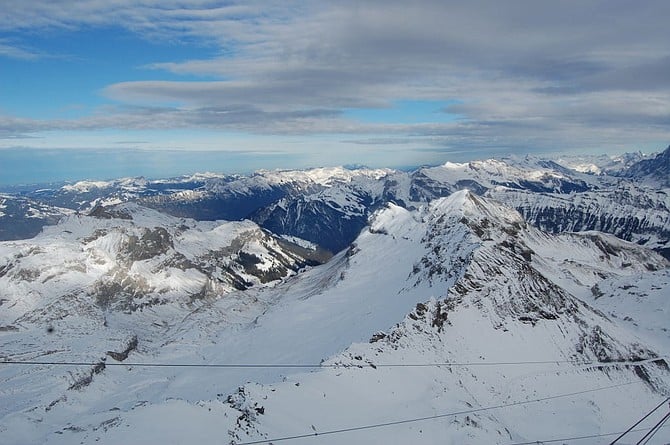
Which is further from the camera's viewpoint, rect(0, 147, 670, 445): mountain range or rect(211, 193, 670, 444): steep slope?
rect(211, 193, 670, 444): steep slope

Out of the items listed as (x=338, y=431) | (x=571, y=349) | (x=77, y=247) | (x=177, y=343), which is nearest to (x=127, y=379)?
(x=177, y=343)

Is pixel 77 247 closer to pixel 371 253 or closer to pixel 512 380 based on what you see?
pixel 371 253

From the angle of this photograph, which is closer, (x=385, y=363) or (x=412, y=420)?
(x=412, y=420)

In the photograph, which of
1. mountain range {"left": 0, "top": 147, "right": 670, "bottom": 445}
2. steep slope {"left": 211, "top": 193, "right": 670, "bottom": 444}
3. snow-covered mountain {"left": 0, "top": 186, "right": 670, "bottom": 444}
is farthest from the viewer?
steep slope {"left": 211, "top": 193, "right": 670, "bottom": 444}

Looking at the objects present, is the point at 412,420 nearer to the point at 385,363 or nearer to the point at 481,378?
the point at 385,363

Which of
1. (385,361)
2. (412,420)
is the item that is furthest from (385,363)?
(412,420)

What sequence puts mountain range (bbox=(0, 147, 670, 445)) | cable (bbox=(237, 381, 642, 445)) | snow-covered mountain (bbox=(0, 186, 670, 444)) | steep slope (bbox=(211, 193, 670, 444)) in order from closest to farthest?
cable (bbox=(237, 381, 642, 445)) → mountain range (bbox=(0, 147, 670, 445)) → snow-covered mountain (bbox=(0, 186, 670, 444)) → steep slope (bbox=(211, 193, 670, 444))

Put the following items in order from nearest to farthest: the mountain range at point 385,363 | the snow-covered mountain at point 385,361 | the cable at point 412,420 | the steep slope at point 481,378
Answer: the cable at point 412,420 → the mountain range at point 385,363 → the snow-covered mountain at point 385,361 → the steep slope at point 481,378

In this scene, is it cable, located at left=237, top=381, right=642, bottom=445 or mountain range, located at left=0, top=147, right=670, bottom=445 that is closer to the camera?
cable, located at left=237, top=381, right=642, bottom=445

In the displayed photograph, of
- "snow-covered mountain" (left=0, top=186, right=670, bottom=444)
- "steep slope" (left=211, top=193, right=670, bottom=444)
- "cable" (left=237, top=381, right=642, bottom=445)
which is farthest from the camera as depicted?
"steep slope" (left=211, top=193, right=670, bottom=444)

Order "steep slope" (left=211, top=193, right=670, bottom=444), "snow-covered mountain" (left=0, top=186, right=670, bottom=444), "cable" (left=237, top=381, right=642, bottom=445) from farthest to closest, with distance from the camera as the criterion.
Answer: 1. "steep slope" (left=211, top=193, right=670, bottom=444)
2. "snow-covered mountain" (left=0, top=186, right=670, bottom=444)
3. "cable" (left=237, top=381, right=642, bottom=445)

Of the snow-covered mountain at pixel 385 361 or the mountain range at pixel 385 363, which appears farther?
the snow-covered mountain at pixel 385 361
